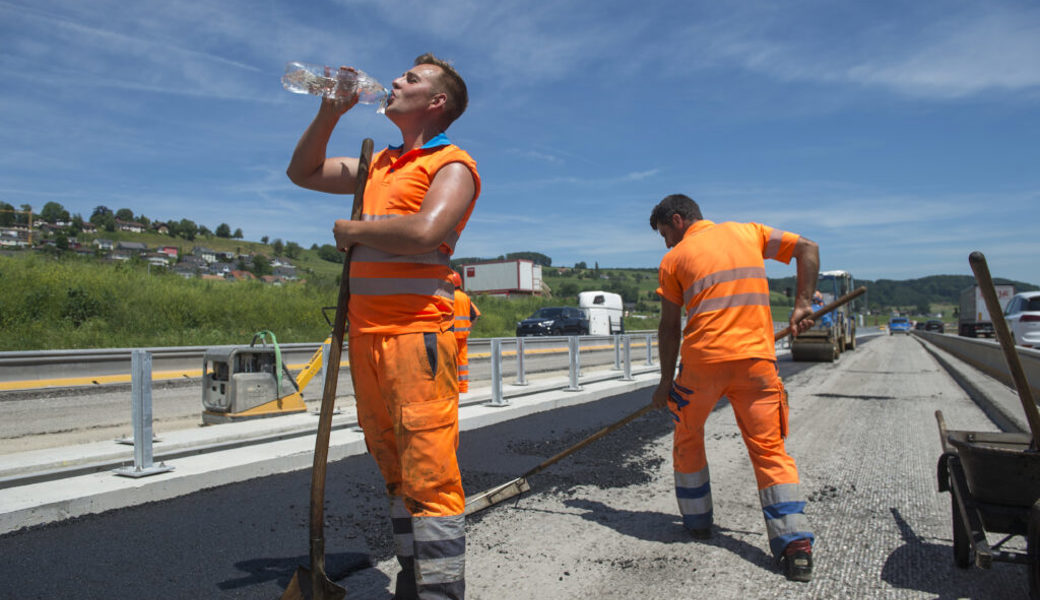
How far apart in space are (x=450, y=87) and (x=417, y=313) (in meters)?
0.84

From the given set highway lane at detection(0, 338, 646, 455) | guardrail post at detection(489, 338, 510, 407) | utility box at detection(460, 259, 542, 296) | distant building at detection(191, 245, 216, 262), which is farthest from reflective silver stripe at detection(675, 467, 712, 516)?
distant building at detection(191, 245, 216, 262)

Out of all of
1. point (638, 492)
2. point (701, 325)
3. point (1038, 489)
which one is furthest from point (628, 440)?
point (1038, 489)

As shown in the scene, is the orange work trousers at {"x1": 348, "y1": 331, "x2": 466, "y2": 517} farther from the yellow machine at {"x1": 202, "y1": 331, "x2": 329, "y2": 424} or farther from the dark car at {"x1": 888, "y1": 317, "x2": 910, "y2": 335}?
the dark car at {"x1": 888, "y1": 317, "x2": 910, "y2": 335}

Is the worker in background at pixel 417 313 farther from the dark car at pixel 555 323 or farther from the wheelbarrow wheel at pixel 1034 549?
the dark car at pixel 555 323

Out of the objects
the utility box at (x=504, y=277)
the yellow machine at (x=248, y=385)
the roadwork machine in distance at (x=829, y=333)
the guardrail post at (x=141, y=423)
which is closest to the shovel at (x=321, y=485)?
Answer: the guardrail post at (x=141, y=423)

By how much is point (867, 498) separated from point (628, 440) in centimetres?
247

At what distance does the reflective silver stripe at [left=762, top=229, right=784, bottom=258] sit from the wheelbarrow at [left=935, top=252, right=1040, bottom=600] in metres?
1.11

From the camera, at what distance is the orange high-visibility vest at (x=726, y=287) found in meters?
3.31

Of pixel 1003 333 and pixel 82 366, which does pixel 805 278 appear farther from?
pixel 82 366

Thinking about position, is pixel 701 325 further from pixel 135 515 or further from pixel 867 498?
pixel 135 515

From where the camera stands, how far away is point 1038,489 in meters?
2.53

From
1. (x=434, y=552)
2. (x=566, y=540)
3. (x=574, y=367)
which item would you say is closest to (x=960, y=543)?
(x=566, y=540)

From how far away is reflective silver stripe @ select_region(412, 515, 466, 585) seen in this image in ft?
6.89

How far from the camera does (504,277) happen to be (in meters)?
46.6
